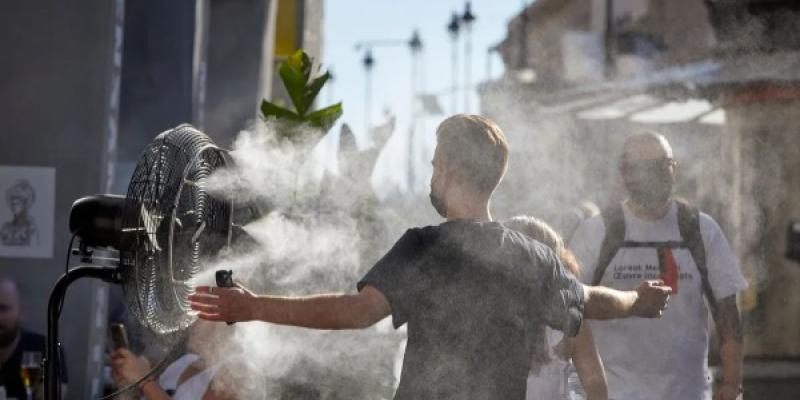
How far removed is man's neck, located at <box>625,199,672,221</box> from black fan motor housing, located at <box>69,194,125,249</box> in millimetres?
2502

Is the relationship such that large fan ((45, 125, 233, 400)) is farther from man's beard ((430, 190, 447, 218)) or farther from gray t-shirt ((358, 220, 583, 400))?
man's beard ((430, 190, 447, 218))

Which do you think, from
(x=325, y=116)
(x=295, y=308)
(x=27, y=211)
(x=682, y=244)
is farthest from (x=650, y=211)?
(x=27, y=211)

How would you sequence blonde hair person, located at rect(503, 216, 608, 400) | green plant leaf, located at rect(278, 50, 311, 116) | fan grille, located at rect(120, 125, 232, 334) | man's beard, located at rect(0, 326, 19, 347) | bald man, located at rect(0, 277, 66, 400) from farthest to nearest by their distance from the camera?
man's beard, located at rect(0, 326, 19, 347)
bald man, located at rect(0, 277, 66, 400)
green plant leaf, located at rect(278, 50, 311, 116)
blonde hair person, located at rect(503, 216, 608, 400)
fan grille, located at rect(120, 125, 232, 334)

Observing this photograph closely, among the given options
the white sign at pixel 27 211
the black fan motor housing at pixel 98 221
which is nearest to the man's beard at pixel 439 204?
the black fan motor housing at pixel 98 221

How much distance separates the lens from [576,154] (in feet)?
65.7

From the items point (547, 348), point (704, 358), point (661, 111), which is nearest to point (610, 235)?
point (704, 358)

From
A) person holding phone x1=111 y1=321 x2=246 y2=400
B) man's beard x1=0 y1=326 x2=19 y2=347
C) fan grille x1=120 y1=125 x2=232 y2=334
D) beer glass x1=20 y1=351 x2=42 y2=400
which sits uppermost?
fan grille x1=120 y1=125 x2=232 y2=334

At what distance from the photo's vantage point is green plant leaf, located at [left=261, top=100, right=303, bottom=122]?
5.20 m

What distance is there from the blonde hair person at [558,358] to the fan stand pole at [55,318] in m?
1.33

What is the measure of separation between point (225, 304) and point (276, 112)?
2.35m

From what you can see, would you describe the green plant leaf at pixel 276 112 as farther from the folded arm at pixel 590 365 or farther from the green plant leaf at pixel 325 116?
the folded arm at pixel 590 365

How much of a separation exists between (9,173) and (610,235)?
11.4 feet

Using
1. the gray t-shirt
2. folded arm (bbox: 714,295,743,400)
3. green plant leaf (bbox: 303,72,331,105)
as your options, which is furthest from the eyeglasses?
the gray t-shirt

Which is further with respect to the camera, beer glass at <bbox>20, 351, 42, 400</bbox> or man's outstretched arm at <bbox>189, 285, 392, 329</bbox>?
beer glass at <bbox>20, 351, 42, 400</bbox>
